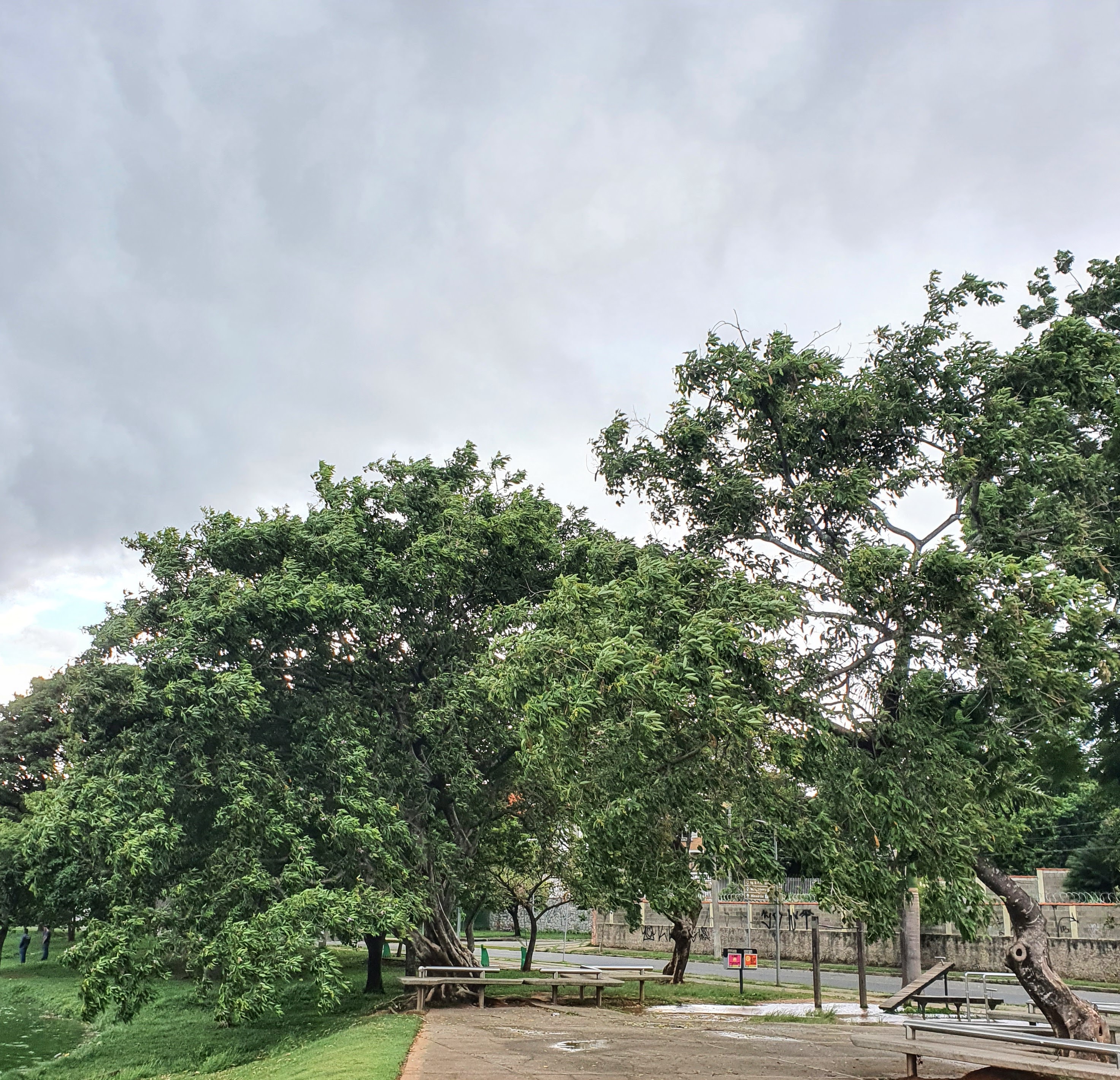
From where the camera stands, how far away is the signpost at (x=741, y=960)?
1934 centimetres

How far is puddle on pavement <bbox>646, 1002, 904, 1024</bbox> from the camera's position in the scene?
14758mm

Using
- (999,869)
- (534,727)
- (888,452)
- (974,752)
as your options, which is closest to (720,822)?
(534,727)

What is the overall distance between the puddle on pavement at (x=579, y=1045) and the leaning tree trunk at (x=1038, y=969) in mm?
4510

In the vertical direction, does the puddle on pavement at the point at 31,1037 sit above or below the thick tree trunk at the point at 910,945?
below

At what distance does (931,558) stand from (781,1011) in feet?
36.3

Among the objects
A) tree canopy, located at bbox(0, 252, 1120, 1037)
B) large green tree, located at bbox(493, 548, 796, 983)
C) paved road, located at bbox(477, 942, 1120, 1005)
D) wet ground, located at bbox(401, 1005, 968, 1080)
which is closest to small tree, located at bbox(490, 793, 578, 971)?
tree canopy, located at bbox(0, 252, 1120, 1037)

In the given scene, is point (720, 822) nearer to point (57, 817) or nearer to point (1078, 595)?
point (1078, 595)

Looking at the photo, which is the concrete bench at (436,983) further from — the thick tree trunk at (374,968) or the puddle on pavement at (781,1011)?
the thick tree trunk at (374,968)

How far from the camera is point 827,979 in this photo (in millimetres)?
24625

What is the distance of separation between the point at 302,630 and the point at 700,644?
9891 millimetres

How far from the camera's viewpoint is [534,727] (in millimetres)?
8453

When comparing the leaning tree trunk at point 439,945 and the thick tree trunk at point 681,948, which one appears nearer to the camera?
the leaning tree trunk at point 439,945

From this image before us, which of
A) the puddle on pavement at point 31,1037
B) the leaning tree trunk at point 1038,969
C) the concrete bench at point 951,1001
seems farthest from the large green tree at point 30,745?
the leaning tree trunk at point 1038,969

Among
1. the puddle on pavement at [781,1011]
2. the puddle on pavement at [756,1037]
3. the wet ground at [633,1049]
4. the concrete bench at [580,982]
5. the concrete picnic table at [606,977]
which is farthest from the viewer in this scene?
the concrete picnic table at [606,977]
